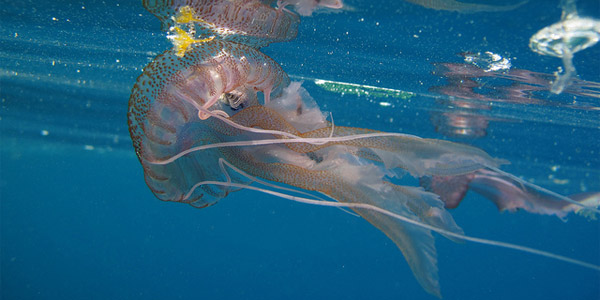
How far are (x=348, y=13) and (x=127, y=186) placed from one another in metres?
34.5

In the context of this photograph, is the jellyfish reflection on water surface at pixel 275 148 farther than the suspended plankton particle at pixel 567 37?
No

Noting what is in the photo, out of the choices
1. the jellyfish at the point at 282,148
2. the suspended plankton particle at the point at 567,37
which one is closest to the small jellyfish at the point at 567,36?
the suspended plankton particle at the point at 567,37

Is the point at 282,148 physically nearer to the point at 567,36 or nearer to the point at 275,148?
the point at 275,148

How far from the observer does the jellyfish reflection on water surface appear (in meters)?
2.37

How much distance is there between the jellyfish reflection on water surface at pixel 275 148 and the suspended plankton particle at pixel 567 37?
158 cm

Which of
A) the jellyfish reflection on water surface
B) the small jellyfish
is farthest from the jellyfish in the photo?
the small jellyfish

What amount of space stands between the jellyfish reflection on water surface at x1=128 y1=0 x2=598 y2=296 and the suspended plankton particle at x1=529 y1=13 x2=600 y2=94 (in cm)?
158

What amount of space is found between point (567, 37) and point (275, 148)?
9.59 feet

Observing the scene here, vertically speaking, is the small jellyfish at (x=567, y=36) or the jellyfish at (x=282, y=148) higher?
the small jellyfish at (x=567, y=36)

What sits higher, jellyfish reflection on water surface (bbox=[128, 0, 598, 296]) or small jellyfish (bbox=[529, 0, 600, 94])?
small jellyfish (bbox=[529, 0, 600, 94])

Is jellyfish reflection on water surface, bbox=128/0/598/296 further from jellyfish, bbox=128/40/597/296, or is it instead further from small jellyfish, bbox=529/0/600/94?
small jellyfish, bbox=529/0/600/94

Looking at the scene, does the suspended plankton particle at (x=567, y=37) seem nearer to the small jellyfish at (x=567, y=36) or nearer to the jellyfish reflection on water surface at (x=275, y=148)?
the small jellyfish at (x=567, y=36)

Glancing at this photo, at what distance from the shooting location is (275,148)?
2674 millimetres

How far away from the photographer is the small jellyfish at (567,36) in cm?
298
